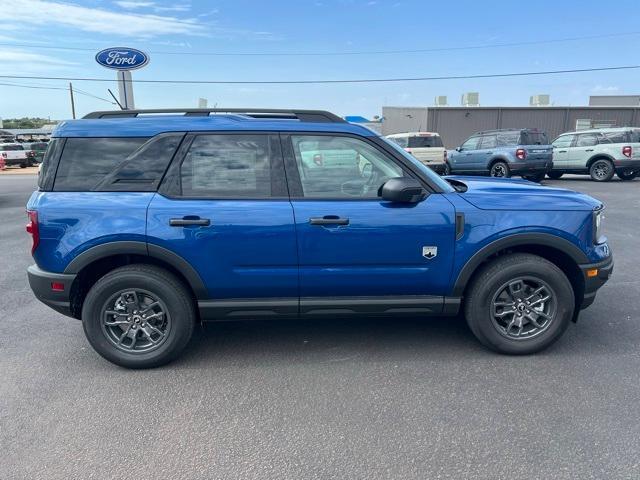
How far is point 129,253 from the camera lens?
3422 mm

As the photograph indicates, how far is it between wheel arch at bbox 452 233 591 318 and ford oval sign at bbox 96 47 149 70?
541 inches

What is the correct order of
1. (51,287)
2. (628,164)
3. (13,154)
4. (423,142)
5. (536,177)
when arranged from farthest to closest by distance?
(13,154) → (423,142) → (536,177) → (628,164) → (51,287)

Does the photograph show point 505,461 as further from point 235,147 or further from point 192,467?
point 235,147

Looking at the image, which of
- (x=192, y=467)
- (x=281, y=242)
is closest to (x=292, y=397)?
(x=192, y=467)

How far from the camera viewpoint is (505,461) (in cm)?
253

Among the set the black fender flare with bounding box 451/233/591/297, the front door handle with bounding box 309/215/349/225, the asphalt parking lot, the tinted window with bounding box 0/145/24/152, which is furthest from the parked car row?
the tinted window with bounding box 0/145/24/152

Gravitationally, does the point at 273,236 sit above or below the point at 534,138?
below

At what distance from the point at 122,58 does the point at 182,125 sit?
41.5 ft

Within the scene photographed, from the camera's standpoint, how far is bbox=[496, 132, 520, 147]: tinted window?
52.5 ft

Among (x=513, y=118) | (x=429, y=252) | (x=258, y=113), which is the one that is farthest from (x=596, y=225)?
(x=513, y=118)

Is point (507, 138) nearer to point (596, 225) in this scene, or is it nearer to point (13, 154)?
point (596, 225)

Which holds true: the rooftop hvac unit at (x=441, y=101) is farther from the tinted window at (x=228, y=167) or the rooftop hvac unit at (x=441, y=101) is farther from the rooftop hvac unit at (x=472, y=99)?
the tinted window at (x=228, y=167)

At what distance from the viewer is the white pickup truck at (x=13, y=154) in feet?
93.6

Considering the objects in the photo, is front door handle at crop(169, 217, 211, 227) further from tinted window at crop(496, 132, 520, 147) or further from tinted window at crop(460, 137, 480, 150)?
tinted window at crop(460, 137, 480, 150)
